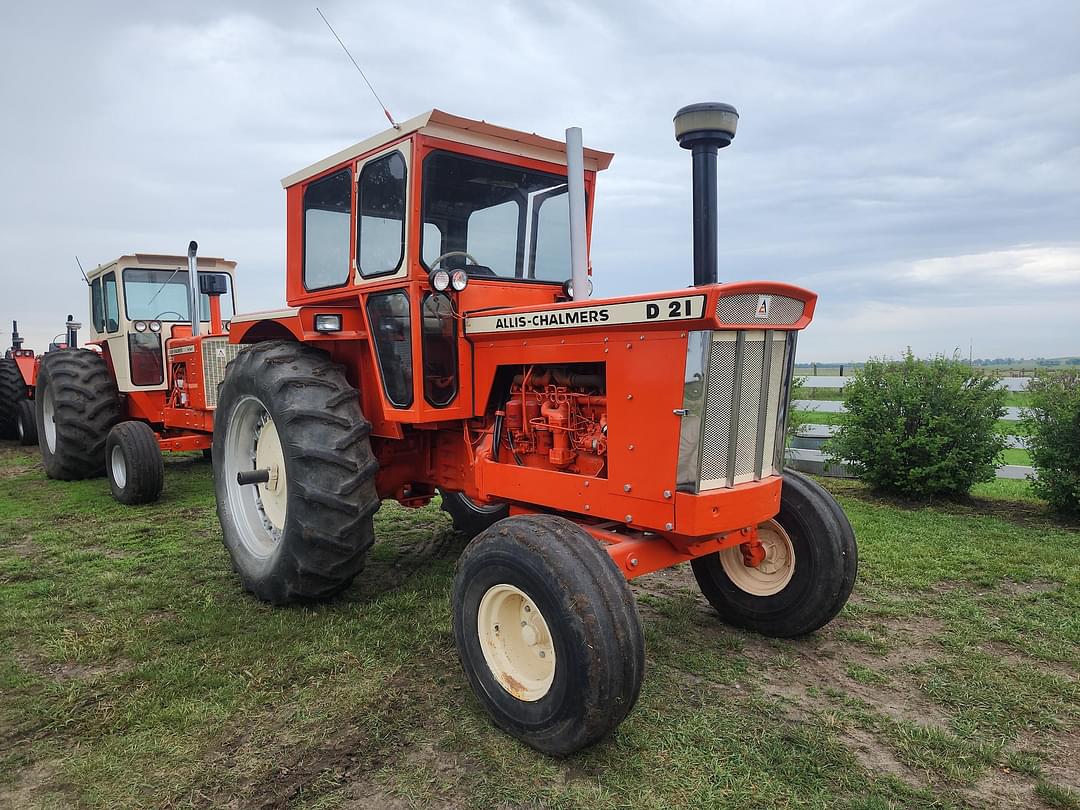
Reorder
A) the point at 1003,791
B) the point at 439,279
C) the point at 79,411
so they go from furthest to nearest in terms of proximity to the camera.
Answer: the point at 79,411 → the point at 439,279 → the point at 1003,791

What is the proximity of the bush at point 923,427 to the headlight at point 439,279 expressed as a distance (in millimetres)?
5017

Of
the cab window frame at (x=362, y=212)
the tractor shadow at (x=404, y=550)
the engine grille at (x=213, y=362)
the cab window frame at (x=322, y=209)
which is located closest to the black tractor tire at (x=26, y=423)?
the engine grille at (x=213, y=362)

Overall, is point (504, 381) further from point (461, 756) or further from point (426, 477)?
point (461, 756)

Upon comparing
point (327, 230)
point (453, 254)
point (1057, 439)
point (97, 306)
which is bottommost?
point (1057, 439)

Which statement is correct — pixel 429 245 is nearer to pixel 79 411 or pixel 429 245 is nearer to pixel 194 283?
pixel 194 283

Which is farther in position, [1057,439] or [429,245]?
[1057,439]

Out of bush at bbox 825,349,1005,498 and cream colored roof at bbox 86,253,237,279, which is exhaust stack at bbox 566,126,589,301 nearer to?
bush at bbox 825,349,1005,498

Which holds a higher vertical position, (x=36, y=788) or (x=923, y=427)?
(x=923, y=427)

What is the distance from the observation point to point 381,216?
12.9 ft

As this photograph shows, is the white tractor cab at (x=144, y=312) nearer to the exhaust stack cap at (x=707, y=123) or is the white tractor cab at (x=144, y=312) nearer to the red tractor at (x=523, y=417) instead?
the red tractor at (x=523, y=417)

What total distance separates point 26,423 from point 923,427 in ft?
40.1

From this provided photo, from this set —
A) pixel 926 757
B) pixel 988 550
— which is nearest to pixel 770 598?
pixel 926 757

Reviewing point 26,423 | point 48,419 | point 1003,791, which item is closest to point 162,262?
point 48,419

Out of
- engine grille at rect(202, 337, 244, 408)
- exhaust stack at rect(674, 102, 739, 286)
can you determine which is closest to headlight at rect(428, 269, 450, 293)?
exhaust stack at rect(674, 102, 739, 286)
